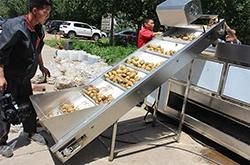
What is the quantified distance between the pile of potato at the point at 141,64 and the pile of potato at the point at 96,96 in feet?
2.11

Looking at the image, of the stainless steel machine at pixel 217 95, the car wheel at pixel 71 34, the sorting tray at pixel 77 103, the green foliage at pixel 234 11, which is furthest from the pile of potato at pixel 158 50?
the car wheel at pixel 71 34

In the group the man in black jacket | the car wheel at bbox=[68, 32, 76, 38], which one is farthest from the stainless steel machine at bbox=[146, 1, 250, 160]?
the car wheel at bbox=[68, 32, 76, 38]

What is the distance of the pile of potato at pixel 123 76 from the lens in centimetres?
423

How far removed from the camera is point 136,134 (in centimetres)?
494

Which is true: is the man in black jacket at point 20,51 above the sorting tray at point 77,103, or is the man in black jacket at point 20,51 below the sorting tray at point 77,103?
above

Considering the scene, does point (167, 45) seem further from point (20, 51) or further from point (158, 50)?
point (20, 51)

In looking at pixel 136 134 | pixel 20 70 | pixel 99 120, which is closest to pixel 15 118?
pixel 20 70

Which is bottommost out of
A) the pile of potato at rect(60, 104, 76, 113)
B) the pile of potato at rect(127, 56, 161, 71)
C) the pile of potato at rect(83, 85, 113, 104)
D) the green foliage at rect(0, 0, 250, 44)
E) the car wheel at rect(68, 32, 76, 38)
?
the car wheel at rect(68, 32, 76, 38)

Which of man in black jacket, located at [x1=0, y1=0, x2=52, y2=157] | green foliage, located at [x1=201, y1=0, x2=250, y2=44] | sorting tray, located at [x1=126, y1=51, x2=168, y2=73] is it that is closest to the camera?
man in black jacket, located at [x1=0, y1=0, x2=52, y2=157]

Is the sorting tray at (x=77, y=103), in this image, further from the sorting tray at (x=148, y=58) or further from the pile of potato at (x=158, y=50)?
the pile of potato at (x=158, y=50)

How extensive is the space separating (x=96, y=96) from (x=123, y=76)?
1.50ft

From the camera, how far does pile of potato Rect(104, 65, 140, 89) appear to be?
4.23 metres

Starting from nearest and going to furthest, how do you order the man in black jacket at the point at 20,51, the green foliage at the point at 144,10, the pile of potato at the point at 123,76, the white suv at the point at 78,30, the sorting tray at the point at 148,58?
the man in black jacket at the point at 20,51 < the pile of potato at the point at 123,76 < the sorting tray at the point at 148,58 < the green foliage at the point at 144,10 < the white suv at the point at 78,30

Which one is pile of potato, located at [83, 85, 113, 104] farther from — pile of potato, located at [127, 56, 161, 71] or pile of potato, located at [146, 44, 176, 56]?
pile of potato, located at [146, 44, 176, 56]
